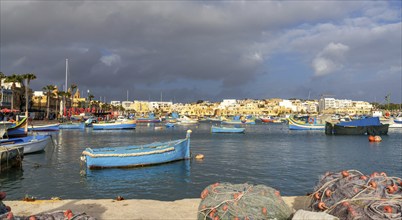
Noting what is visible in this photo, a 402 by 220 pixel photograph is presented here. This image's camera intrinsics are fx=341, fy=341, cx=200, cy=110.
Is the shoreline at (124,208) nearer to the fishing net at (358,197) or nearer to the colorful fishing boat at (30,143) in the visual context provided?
the fishing net at (358,197)

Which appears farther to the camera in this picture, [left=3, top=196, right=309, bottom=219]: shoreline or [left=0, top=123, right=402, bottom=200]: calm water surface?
[left=0, top=123, right=402, bottom=200]: calm water surface

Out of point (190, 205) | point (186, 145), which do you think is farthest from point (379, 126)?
point (190, 205)

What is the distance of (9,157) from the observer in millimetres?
24766

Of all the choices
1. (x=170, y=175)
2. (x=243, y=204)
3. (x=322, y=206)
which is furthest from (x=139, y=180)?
(x=322, y=206)

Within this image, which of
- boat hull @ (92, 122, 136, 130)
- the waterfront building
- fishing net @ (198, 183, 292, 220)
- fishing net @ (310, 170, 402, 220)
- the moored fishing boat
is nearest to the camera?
fishing net @ (310, 170, 402, 220)

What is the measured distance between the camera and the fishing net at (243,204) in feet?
22.7

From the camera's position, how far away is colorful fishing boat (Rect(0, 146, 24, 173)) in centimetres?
2417

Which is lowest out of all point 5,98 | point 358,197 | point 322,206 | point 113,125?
point 113,125

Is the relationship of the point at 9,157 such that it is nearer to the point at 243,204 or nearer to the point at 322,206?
the point at 243,204

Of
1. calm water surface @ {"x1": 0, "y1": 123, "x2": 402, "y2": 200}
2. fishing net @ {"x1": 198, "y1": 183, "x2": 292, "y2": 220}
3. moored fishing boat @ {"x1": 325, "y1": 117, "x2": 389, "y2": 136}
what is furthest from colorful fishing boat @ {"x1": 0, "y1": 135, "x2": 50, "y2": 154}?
moored fishing boat @ {"x1": 325, "y1": 117, "x2": 389, "y2": 136}

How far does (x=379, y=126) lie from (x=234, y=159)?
170 feet

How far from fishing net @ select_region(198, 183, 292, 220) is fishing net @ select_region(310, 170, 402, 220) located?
99 cm

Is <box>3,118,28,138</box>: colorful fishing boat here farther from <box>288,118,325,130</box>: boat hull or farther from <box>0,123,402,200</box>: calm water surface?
<box>288,118,325,130</box>: boat hull

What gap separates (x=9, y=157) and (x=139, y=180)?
10.5 metres
